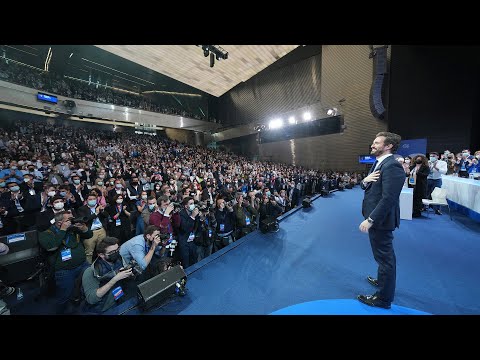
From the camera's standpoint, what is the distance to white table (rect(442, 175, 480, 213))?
13.0 feet

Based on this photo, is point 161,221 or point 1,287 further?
point 161,221

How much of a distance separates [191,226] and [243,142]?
18.4m

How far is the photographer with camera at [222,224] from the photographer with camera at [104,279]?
76.0 inches

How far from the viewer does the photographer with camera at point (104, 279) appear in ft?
6.44

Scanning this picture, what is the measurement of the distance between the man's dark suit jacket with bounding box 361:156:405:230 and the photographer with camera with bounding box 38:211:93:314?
139 inches

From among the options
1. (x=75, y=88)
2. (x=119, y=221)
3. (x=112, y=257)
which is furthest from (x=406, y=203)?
(x=75, y=88)

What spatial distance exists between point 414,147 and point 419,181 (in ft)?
26.4

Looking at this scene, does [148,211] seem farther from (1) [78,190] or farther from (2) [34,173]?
(2) [34,173]

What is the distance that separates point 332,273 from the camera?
8.23 feet

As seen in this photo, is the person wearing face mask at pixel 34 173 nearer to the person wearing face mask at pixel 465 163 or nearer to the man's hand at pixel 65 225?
the man's hand at pixel 65 225
